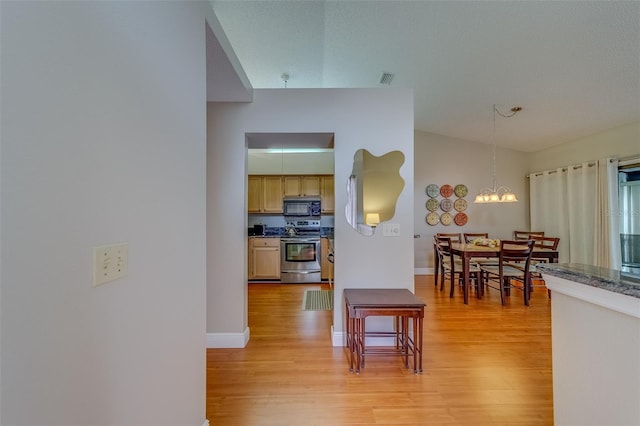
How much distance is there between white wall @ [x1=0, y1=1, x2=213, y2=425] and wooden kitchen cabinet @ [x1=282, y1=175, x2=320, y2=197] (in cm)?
422

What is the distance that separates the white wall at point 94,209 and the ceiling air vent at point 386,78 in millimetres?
2715

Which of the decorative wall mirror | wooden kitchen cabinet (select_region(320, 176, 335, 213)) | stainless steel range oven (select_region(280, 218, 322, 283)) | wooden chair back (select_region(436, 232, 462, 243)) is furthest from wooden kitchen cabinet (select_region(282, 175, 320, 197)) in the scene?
the decorative wall mirror

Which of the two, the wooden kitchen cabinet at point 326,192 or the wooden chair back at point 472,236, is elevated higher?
the wooden kitchen cabinet at point 326,192

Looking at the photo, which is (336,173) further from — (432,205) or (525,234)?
(525,234)

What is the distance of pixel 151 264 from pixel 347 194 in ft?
5.92

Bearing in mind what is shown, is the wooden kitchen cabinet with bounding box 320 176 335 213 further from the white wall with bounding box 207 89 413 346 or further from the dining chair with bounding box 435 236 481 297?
the white wall with bounding box 207 89 413 346

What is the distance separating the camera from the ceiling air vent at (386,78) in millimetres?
3433

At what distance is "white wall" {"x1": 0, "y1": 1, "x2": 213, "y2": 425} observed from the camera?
57 cm

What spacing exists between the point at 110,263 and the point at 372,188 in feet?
7.11

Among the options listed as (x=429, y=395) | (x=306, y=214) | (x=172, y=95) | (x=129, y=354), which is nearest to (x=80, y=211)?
(x=129, y=354)

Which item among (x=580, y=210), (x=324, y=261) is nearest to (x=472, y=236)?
(x=580, y=210)

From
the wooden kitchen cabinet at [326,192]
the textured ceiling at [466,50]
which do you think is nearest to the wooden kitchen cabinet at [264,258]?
the wooden kitchen cabinet at [326,192]

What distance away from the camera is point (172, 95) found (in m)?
1.18

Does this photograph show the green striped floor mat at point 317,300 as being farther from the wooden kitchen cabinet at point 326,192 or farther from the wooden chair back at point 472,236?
the wooden chair back at point 472,236
